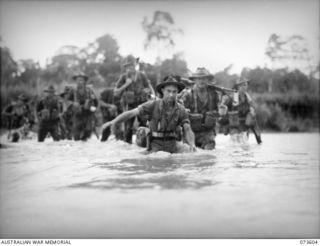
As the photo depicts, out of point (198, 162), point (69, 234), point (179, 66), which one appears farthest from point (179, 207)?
point (179, 66)

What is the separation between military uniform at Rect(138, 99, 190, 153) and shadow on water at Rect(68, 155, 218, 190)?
1041 millimetres

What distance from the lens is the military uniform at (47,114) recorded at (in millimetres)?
13681

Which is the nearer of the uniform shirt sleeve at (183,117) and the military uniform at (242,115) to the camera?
the uniform shirt sleeve at (183,117)

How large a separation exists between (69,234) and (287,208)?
1640 millimetres

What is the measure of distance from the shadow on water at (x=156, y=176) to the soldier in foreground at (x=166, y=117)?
103 cm

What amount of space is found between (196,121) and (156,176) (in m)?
4.67

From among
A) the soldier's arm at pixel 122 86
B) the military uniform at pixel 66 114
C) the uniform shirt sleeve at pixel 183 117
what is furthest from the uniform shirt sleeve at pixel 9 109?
the uniform shirt sleeve at pixel 183 117

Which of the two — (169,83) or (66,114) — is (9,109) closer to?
(66,114)

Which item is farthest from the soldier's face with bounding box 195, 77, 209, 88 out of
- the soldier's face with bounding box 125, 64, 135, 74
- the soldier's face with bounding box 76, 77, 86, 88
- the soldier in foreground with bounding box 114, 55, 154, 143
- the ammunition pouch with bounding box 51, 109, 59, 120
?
the ammunition pouch with bounding box 51, 109, 59, 120

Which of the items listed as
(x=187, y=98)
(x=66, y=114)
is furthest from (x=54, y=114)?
(x=187, y=98)

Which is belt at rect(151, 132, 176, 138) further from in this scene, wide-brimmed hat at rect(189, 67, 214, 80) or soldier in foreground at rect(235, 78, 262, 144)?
soldier in foreground at rect(235, 78, 262, 144)

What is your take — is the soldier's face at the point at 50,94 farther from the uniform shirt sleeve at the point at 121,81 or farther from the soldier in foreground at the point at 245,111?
the soldier in foreground at the point at 245,111

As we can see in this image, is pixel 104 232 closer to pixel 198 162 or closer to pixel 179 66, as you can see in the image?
pixel 198 162

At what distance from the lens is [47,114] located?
44.8ft
